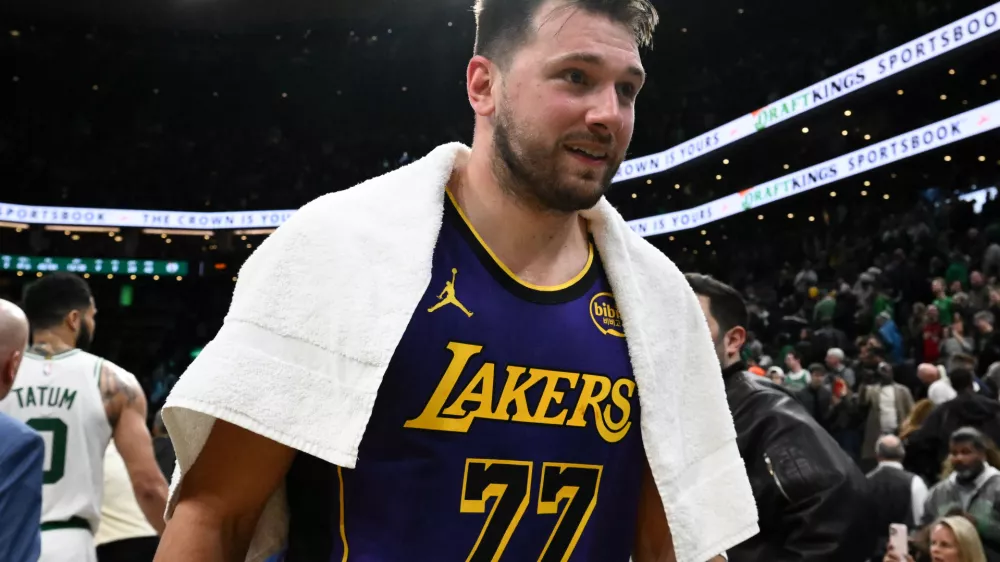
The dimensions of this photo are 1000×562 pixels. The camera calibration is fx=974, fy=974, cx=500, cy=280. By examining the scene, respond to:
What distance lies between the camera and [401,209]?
1.71m

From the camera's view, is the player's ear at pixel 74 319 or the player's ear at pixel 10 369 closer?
the player's ear at pixel 10 369

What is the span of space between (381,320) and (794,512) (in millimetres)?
2112

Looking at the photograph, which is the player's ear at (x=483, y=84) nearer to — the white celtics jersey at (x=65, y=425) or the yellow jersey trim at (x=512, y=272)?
the yellow jersey trim at (x=512, y=272)

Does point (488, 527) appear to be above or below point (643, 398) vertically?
below

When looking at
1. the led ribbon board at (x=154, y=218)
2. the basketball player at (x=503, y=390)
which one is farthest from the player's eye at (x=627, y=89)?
the led ribbon board at (x=154, y=218)

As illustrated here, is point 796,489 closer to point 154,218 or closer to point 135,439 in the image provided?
point 135,439

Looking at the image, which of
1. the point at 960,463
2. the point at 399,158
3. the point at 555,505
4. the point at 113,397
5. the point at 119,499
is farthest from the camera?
the point at 399,158

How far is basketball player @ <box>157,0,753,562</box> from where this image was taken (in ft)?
4.94

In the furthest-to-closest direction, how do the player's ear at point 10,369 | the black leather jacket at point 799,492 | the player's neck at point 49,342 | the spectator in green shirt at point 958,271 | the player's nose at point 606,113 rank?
the spectator in green shirt at point 958,271 → the player's neck at point 49,342 → the black leather jacket at point 799,492 → the player's ear at point 10,369 → the player's nose at point 606,113

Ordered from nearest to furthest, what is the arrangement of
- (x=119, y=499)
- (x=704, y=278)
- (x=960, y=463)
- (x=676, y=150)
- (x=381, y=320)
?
(x=381, y=320) < (x=704, y=278) < (x=119, y=499) < (x=960, y=463) < (x=676, y=150)

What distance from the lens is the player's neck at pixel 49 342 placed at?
4.07 metres

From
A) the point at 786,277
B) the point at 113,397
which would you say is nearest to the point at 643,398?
the point at 113,397

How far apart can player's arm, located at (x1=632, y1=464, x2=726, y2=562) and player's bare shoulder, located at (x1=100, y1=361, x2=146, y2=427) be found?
282 cm

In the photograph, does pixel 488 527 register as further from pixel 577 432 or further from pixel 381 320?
pixel 381 320
